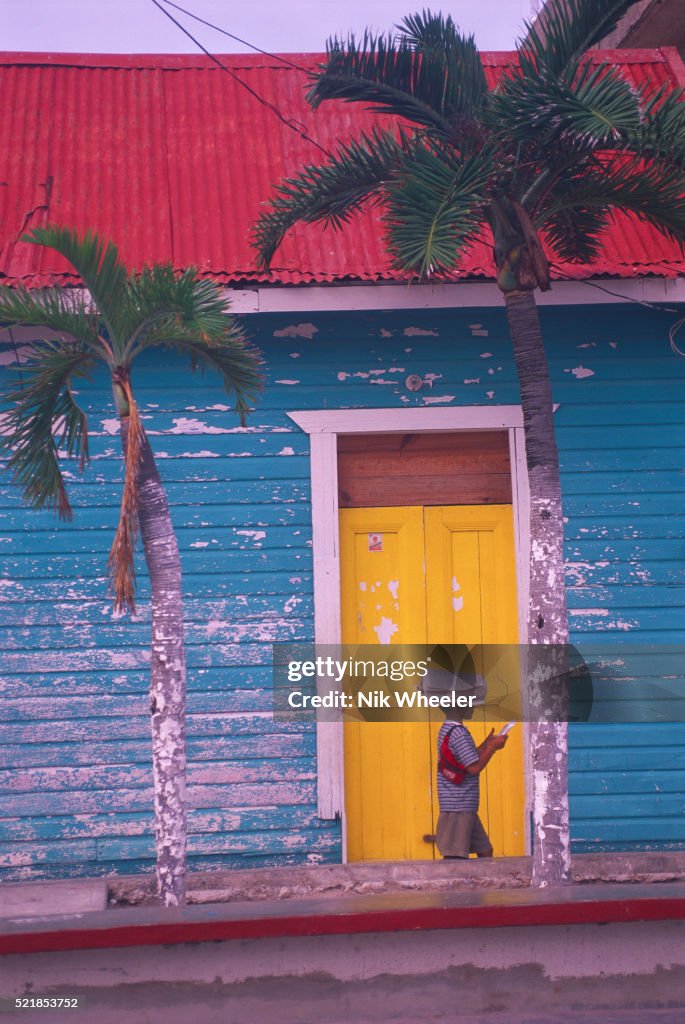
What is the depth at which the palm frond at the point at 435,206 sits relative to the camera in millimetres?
4996

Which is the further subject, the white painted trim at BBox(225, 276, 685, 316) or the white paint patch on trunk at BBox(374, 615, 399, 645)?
the white paint patch on trunk at BBox(374, 615, 399, 645)

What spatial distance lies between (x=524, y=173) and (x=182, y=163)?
9.72 ft

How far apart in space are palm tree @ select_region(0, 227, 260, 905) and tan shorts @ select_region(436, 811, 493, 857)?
1.75 metres

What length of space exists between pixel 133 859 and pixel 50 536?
2051 millimetres

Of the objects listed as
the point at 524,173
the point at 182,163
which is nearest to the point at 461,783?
the point at 524,173

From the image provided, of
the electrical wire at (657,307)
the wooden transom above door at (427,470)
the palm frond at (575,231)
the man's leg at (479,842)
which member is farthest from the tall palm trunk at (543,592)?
the wooden transom above door at (427,470)

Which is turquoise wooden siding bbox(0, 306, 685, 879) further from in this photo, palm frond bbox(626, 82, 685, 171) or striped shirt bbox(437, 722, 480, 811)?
palm frond bbox(626, 82, 685, 171)

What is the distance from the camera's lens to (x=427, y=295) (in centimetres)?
685

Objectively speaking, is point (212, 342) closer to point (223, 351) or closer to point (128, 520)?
point (223, 351)

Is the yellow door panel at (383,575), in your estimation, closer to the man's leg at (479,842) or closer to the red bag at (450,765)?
the red bag at (450,765)

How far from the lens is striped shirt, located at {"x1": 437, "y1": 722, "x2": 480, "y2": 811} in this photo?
6262 millimetres

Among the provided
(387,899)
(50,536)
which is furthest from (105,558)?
(387,899)

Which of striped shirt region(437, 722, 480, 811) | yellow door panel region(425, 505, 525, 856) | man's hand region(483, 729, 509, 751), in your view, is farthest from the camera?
yellow door panel region(425, 505, 525, 856)

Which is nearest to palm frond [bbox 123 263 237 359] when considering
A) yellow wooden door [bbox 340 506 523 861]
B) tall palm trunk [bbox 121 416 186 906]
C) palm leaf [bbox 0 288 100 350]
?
palm leaf [bbox 0 288 100 350]
